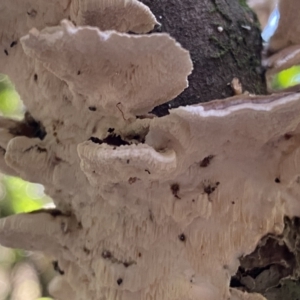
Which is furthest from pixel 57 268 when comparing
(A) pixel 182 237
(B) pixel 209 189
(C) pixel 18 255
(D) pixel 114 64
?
(C) pixel 18 255

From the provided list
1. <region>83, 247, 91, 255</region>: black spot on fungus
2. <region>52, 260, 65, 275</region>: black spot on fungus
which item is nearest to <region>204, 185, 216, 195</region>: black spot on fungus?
<region>83, 247, 91, 255</region>: black spot on fungus

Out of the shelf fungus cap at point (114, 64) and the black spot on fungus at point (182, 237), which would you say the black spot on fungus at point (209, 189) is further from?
the shelf fungus cap at point (114, 64)

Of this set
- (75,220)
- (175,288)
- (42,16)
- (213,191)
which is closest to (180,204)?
(213,191)

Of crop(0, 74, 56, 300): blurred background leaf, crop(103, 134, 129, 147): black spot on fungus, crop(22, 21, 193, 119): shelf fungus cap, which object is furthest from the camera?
crop(0, 74, 56, 300): blurred background leaf

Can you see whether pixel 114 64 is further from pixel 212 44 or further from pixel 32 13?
pixel 212 44

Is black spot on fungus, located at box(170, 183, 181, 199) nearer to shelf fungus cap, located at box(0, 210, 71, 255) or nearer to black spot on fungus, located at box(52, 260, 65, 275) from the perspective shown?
shelf fungus cap, located at box(0, 210, 71, 255)
